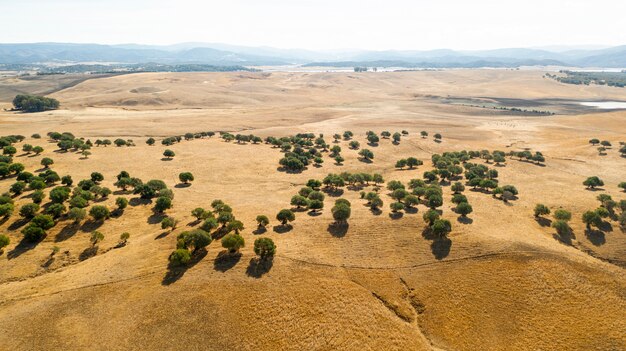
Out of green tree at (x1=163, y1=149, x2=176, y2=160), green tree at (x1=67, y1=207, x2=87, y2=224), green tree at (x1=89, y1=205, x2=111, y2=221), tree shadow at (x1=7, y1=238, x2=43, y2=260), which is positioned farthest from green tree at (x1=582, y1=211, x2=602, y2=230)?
green tree at (x1=163, y1=149, x2=176, y2=160)

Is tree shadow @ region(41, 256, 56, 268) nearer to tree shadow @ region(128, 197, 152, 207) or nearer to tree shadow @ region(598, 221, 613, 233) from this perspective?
tree shadow @ region(128, 197, 152, 207)

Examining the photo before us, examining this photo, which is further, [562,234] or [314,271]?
[562,234]

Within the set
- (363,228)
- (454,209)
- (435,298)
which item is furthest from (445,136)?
(435,298)

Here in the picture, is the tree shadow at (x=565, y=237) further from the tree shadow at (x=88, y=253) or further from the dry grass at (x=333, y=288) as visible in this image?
the tree shadow at (x=88, y=253)

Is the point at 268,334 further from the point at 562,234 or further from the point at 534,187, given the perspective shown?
the point at 534,187

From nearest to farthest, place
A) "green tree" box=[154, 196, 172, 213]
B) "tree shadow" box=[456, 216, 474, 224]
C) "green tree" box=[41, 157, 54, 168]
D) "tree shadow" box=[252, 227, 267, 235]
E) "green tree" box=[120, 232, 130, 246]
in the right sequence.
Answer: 1. "green tree" box=[120, 232, 130, 246]
2. "tree shadow" box=[252, 227, 267, 235]
3. "tree shadow" box=[456, 216, 474, 224]
4. "green tree" box=[154, 196, 172, 213]
5. "green tree" box=[41, 157, 54, 168]

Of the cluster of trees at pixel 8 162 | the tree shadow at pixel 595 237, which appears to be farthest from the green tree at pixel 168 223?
the tree shadow at pixel 595 237

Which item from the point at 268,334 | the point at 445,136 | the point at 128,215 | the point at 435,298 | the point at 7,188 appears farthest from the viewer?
the point at 445,136
